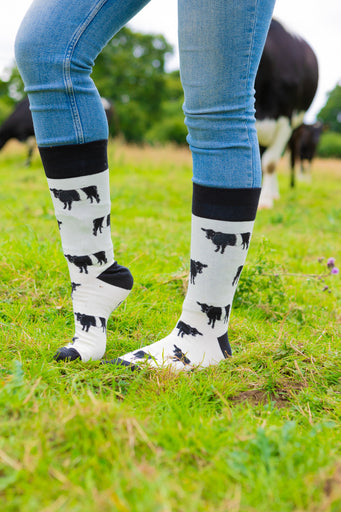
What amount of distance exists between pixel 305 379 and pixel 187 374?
1.04ft

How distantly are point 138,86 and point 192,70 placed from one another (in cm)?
2970

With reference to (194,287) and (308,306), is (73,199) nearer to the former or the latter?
(194,287)

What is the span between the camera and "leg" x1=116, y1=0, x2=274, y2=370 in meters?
0.96

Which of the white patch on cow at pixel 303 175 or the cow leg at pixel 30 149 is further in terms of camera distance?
the white patch on cow at pixel 303 175

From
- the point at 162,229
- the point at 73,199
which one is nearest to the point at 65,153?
the point at 73,199

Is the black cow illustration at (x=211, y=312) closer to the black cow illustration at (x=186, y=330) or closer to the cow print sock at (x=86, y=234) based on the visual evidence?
the black cow illustration at (x=186, y=330)

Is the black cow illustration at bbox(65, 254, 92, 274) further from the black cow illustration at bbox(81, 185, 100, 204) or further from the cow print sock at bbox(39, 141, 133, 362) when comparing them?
the black cow illustration at bbox(81, 185, 100, 204)

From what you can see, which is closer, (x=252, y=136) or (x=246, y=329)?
(x=252, y=136)

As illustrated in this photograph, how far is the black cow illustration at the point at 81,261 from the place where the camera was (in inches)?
44.7

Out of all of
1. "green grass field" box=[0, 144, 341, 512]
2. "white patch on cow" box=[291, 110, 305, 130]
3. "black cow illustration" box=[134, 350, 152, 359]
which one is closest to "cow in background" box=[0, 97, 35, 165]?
"white patch on cow" box=[291, 110, 305, 130]

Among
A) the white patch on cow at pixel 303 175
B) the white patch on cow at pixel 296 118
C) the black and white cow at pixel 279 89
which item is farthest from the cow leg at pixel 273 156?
the white patch on cow at pixel 303 175

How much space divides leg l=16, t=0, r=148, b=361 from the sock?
18 centimetres

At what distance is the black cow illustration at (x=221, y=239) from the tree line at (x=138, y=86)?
26529 millimetres

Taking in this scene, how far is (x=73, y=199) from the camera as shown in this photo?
1.10 metres
